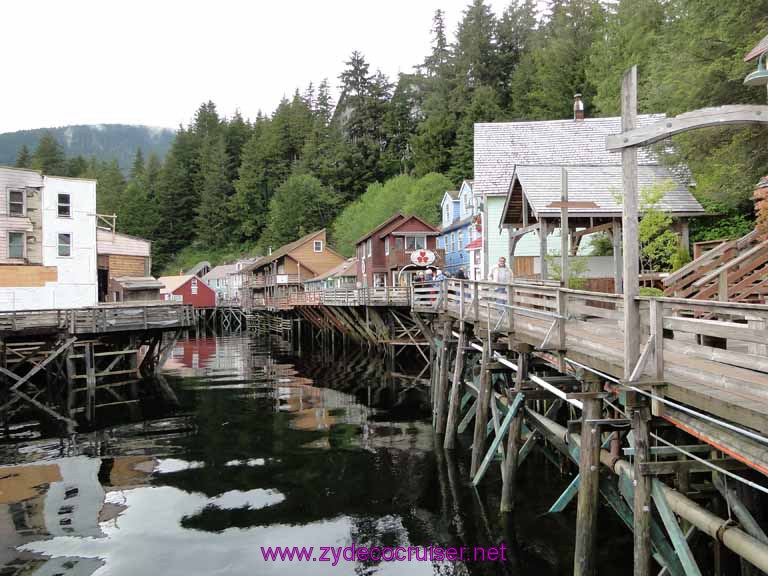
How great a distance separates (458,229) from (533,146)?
1205cm

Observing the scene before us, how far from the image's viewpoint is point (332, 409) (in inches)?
883

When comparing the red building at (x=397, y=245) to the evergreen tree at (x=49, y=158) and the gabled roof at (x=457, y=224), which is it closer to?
the gabled roof at (x=457, y=224)

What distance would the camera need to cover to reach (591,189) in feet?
66.3

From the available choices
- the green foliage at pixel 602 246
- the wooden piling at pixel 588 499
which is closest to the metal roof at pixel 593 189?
the green foliage at pixel 602 246

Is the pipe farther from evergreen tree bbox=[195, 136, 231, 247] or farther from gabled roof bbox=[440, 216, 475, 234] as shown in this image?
evergreen tree bbox=[195, 136, 231, 247]

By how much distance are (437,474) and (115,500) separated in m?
7.03

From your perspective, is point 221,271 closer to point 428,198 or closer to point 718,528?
point 428,198

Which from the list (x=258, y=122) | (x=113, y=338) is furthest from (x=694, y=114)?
(x=258, y=122)

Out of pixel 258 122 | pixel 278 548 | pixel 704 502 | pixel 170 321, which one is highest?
pixel 258 122

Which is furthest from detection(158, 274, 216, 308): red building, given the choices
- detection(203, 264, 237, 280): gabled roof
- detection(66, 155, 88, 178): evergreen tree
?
detection(66, 155, 88, 178): evergreen tree

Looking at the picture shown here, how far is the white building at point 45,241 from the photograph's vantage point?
29266 millimetres

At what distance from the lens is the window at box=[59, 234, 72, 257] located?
3117 centimetres

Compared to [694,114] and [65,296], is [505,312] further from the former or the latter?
[65,296]

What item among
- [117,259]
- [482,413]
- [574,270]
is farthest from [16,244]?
[482,413]
